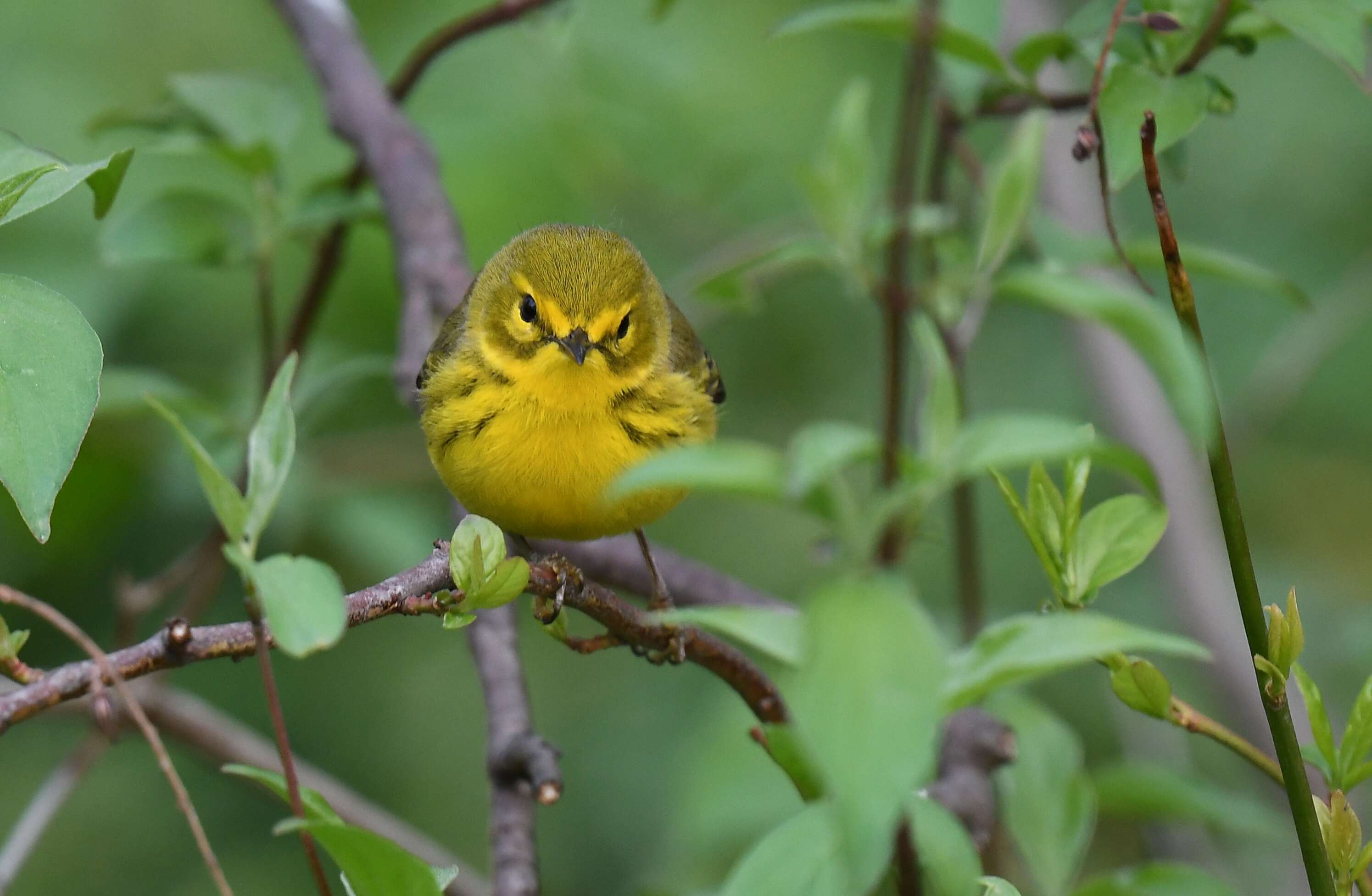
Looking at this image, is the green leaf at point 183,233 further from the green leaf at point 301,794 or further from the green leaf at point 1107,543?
the green leaf at point 1107,543

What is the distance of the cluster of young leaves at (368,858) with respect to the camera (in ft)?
3.48

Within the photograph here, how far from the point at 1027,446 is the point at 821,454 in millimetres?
135

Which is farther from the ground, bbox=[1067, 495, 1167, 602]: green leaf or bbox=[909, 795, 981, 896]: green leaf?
Result: bbox=[1067, 495, 1167, 602]: green leaf

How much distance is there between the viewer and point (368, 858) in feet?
3.57

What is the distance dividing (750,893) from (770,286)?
3353 mm

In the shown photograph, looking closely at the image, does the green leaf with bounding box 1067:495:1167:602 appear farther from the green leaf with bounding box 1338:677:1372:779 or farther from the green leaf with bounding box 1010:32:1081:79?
the green leaf with bounding box 1010:32:1081:79

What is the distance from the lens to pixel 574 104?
3928 millimetres

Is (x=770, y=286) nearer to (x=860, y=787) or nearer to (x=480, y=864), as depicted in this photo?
(x=480, y=864)

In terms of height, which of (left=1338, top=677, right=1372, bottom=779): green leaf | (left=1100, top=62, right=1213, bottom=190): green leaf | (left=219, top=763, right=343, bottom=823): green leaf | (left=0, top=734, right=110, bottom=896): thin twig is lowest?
(left=0, top=734, right=110, bottom=896): thin twig

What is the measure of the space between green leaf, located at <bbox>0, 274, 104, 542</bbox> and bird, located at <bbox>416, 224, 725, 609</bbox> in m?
0.91

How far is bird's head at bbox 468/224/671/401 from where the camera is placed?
2500mm

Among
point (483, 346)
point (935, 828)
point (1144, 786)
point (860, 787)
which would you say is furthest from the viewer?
point (483, 346)

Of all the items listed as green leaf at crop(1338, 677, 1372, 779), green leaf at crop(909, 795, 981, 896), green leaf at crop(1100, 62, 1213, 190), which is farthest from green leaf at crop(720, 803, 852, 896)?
green leaf at crop(1100, 62, 1213, 190)

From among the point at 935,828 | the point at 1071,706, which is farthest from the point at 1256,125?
the point at 935,828
